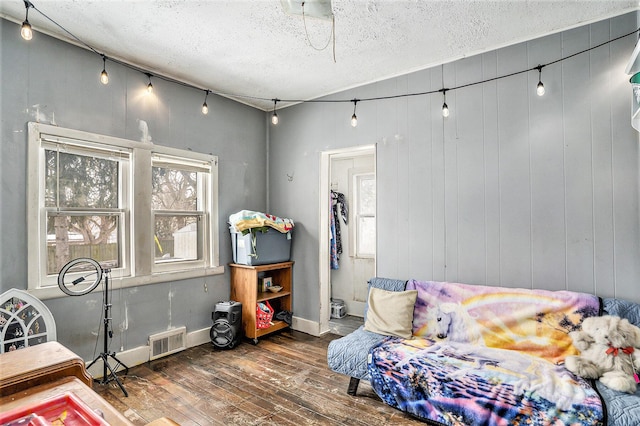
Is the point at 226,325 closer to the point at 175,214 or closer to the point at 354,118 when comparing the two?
the point at 175,214

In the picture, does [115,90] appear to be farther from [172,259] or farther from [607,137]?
[607,137]

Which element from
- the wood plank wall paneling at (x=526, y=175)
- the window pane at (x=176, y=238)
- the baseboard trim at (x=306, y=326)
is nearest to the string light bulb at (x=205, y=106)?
the window pane at (x=176, y=238)

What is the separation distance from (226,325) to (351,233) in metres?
2.19

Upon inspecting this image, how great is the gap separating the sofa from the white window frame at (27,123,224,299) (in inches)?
74.8

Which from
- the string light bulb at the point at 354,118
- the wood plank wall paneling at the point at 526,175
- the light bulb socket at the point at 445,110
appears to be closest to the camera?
the wood plank wall paneling at the point at 526,175

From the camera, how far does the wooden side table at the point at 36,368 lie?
121 centimetres

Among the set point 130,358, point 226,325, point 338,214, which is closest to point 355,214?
point 338,214

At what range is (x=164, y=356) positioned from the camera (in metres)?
3.36

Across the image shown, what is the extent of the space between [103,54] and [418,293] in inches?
138

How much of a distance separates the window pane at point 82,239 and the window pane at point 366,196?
306 centimetres

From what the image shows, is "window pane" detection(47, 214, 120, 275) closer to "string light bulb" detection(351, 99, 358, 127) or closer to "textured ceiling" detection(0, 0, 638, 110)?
"textured ceiling" detection(0, 0, 638, 110)

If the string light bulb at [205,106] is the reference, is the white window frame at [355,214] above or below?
below

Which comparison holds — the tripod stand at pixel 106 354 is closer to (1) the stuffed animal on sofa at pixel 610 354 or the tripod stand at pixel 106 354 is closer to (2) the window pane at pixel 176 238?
(2) the window pane at pixel 176 238

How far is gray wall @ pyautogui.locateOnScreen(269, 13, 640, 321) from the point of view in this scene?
97.0 inches
